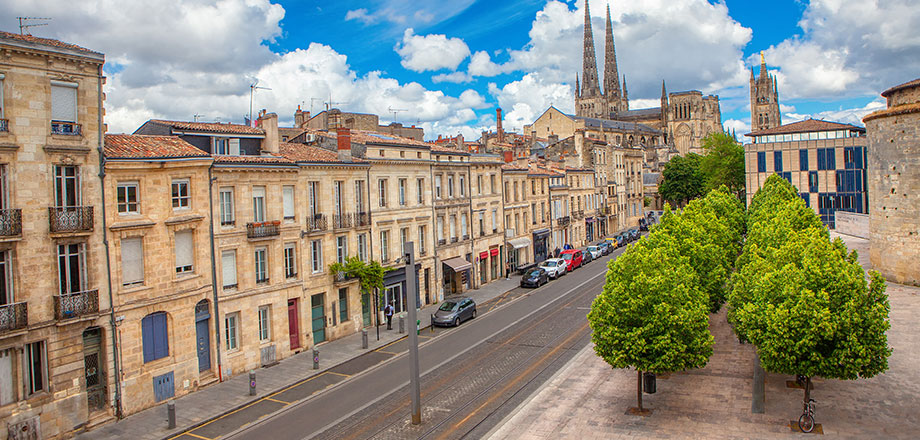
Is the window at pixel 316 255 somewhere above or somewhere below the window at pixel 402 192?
below

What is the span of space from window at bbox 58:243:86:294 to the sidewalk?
4701mm

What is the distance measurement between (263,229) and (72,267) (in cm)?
798

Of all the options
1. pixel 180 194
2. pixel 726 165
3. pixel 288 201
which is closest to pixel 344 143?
pixel 288 201

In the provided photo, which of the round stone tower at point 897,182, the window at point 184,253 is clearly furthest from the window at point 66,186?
the round stone tower at point 897,182

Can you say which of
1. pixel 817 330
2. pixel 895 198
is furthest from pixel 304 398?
pixel 895 198

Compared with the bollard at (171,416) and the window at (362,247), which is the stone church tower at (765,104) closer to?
the window at (362,247)

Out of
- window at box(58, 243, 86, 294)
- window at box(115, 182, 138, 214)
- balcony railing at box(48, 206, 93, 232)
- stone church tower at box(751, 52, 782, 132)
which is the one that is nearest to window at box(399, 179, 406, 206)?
window at box(115, 182, 138, 214)

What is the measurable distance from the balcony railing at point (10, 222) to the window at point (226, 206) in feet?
25.0

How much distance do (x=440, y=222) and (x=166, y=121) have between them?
1813 centimetres

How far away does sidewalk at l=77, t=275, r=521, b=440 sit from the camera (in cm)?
1973

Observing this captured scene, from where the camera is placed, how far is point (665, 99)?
540ft

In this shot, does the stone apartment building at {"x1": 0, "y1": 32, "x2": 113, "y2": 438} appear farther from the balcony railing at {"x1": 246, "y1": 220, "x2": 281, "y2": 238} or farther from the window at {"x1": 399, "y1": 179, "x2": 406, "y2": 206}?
the window at {"x1": 399, "y1": 179, "x2": 406, "y2": 206}

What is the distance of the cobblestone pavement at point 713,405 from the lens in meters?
17.1

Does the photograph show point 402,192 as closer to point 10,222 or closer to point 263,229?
point 263,229
